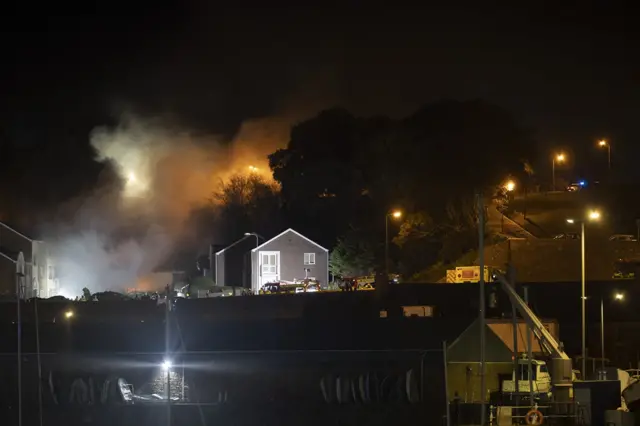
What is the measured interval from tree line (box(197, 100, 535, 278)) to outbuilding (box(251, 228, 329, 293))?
5.76ft

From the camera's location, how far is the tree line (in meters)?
42.5

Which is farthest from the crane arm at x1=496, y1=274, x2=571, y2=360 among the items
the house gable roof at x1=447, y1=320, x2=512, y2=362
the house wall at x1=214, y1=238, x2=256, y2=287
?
the house wall at x1=214, y1=238, x2=256, y2=287

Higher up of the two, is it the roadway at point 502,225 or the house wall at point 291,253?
the roadway at point 502,225

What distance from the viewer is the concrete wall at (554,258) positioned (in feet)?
115

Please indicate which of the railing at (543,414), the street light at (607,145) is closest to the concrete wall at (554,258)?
the railing at (543,414)

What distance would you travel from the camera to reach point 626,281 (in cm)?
3228

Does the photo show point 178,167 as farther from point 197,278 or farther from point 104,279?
point 197,278

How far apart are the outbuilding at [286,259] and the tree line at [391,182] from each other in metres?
1.76

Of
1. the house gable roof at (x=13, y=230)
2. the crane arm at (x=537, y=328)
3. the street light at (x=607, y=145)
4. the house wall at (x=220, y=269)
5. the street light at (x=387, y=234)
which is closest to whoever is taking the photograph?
the crane arm at (x=537, y=328)

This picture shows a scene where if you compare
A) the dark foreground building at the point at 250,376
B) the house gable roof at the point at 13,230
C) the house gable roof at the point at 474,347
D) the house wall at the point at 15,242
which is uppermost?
the house gable roof at the point at 13,230

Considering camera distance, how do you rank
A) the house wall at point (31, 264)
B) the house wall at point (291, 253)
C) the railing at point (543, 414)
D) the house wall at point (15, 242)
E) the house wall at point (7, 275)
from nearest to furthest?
the railing at point (543, 414)
the house wall at point (291, 253)
the house wall at point (7, 275)
the house wall at point (31, 264)
the house wall at point (15, 242)

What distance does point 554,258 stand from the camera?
1407 inches

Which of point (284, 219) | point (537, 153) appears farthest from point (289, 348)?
point (537, 153)

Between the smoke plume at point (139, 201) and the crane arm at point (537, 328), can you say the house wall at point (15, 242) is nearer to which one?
the smoke plume at point (139, 201)
